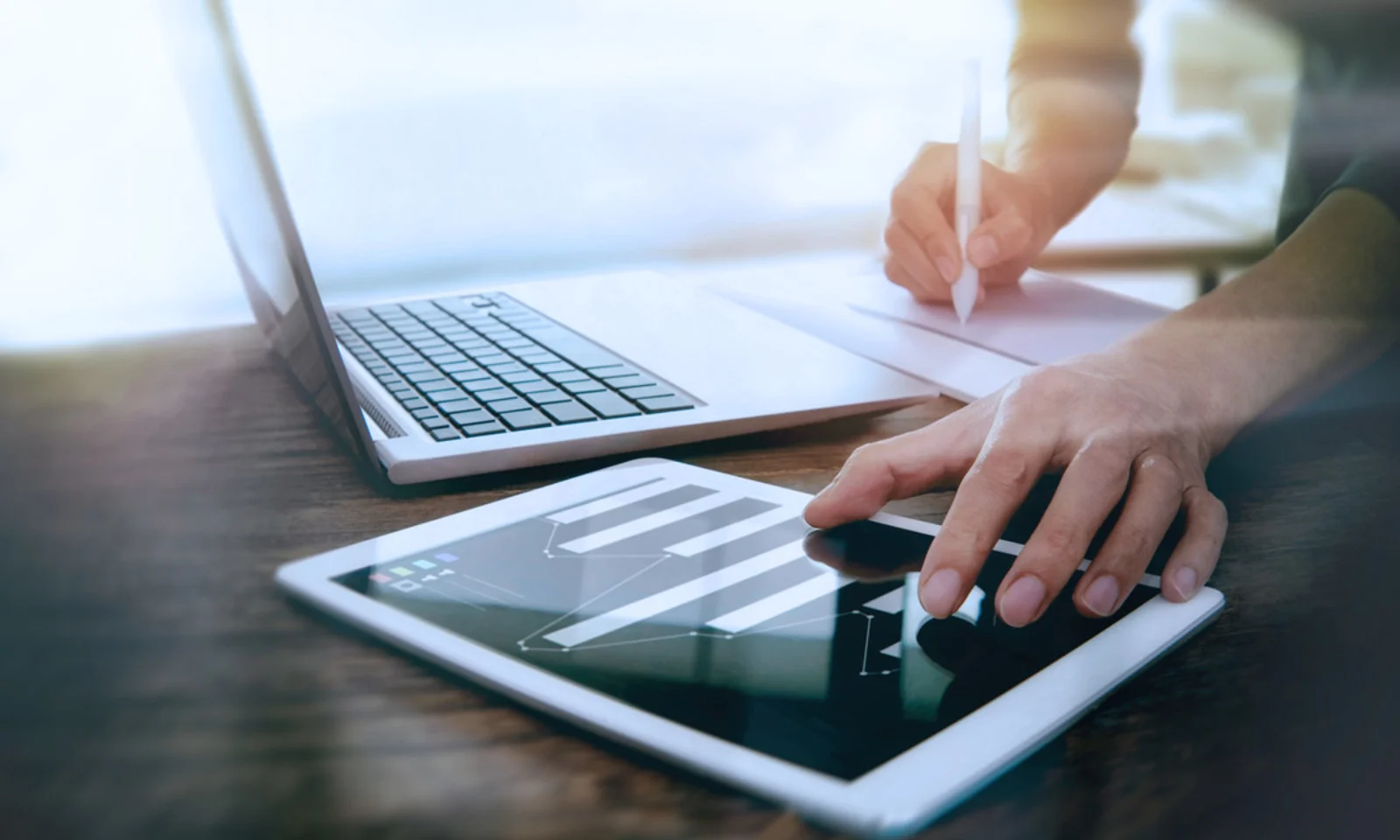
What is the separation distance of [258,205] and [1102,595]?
30 cm

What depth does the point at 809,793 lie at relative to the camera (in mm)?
179

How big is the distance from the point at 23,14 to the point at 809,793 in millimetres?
482

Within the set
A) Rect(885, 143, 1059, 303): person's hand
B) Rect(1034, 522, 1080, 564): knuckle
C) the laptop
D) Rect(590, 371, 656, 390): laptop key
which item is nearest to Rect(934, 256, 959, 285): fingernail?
Rect(885, 143, 1059, 303): person's hand

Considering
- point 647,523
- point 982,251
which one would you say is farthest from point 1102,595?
point 982,251

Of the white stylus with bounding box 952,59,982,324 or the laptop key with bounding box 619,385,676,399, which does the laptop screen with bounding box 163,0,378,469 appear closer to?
the laptop key with bounding box 619,385,676,399

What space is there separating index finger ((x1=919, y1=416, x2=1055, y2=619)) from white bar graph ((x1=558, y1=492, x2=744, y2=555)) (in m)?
0.08

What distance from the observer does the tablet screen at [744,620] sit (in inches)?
8.1

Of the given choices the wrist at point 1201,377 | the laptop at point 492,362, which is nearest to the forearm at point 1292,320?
the wrist at point 1201,377

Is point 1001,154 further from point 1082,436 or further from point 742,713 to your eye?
point 742,713

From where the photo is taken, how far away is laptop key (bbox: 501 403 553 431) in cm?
39

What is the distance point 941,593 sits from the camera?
0.25 metres

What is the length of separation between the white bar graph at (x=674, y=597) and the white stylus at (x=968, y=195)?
12.0 inches

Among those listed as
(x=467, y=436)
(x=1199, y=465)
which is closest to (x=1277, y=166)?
(x=1199, y=465)

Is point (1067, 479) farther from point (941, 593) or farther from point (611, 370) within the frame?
point (611, 370)
